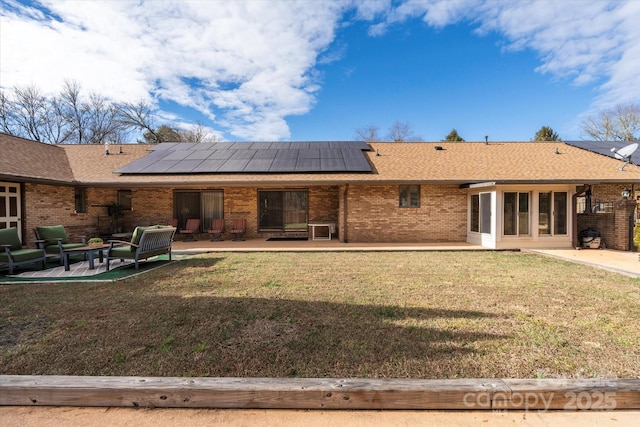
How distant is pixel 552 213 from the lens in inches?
410

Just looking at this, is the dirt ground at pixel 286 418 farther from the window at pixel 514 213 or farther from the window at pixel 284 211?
the window at pixel 284 211

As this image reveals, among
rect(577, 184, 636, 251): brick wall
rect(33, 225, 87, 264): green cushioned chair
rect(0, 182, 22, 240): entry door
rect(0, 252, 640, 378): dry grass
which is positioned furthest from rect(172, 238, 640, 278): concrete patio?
rect(0, 182, 22, 240): entry door

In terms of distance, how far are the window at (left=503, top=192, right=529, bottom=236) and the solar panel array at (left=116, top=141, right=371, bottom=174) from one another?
200 inches

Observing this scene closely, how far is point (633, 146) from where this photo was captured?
39.6ft

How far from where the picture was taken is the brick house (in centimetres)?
1023

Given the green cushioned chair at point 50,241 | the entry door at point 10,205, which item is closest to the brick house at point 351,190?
the entry door at point 10,205

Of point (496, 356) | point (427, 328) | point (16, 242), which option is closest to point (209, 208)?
point (16, 242)

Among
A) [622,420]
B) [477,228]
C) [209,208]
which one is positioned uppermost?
[209,208]

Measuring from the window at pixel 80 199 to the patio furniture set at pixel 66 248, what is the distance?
393 centimetres

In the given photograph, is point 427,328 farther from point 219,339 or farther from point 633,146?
point 633,146

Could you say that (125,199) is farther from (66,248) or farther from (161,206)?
(66,248)

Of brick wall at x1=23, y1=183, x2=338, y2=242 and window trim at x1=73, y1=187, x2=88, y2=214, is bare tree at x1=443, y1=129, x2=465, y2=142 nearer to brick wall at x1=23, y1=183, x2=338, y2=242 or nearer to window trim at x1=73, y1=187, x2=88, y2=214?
brick wall at x1=23, y1=183, x2=338, y2=242

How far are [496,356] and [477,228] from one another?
9389 mm

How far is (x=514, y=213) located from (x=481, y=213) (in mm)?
1048
